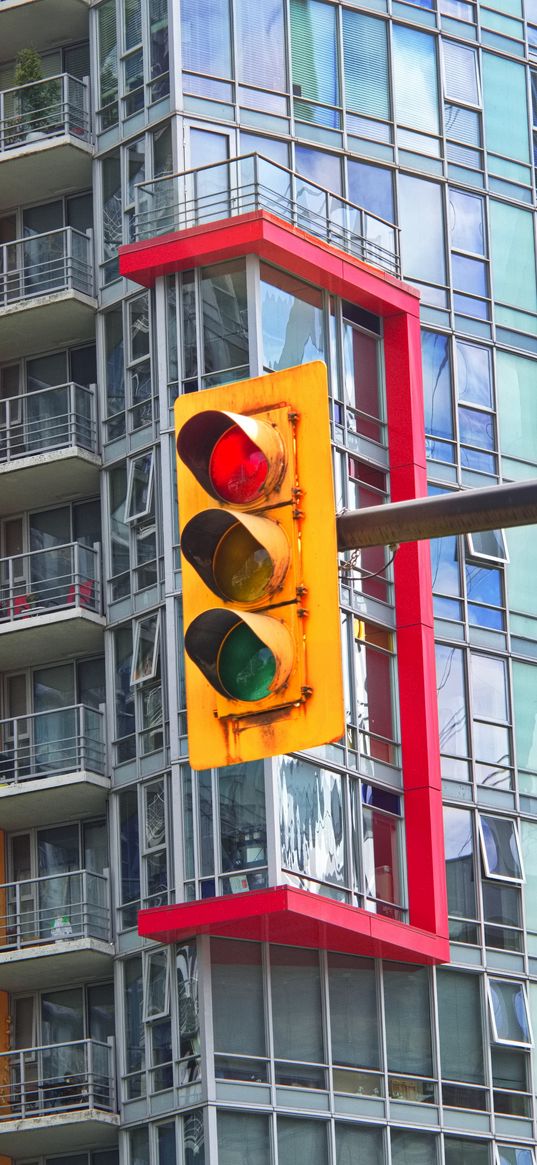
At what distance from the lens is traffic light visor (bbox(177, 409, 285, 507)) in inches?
229

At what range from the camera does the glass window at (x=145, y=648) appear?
1244 inches

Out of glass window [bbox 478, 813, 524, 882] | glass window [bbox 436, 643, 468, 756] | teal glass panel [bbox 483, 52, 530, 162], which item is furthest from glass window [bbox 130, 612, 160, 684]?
teal glass panel [bbox 483, 52, 530, 162]

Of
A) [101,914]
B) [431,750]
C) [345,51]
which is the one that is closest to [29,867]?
[101,914]

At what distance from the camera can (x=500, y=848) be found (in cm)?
3316

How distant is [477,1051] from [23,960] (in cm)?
655

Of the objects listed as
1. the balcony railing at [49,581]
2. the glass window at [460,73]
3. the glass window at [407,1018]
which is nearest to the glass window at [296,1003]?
the glass window at [407,1018]

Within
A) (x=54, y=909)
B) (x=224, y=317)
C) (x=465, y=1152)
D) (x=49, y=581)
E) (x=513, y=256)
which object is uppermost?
(x=513, y=256)

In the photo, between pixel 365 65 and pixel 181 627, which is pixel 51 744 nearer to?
pixel 181 627

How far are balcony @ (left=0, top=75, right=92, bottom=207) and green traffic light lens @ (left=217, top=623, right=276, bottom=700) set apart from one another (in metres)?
29.8

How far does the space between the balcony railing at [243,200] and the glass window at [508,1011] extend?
10.9 metres

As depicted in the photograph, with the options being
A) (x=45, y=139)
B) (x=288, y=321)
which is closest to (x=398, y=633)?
(x=288, y=321)

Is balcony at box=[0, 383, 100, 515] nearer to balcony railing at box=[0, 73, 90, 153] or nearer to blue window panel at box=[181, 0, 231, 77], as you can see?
balcony railing at box=[0, 73, 90, 153]

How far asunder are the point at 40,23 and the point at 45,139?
8.21 feet

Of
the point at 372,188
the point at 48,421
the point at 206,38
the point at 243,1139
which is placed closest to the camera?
the point at 243,1139
